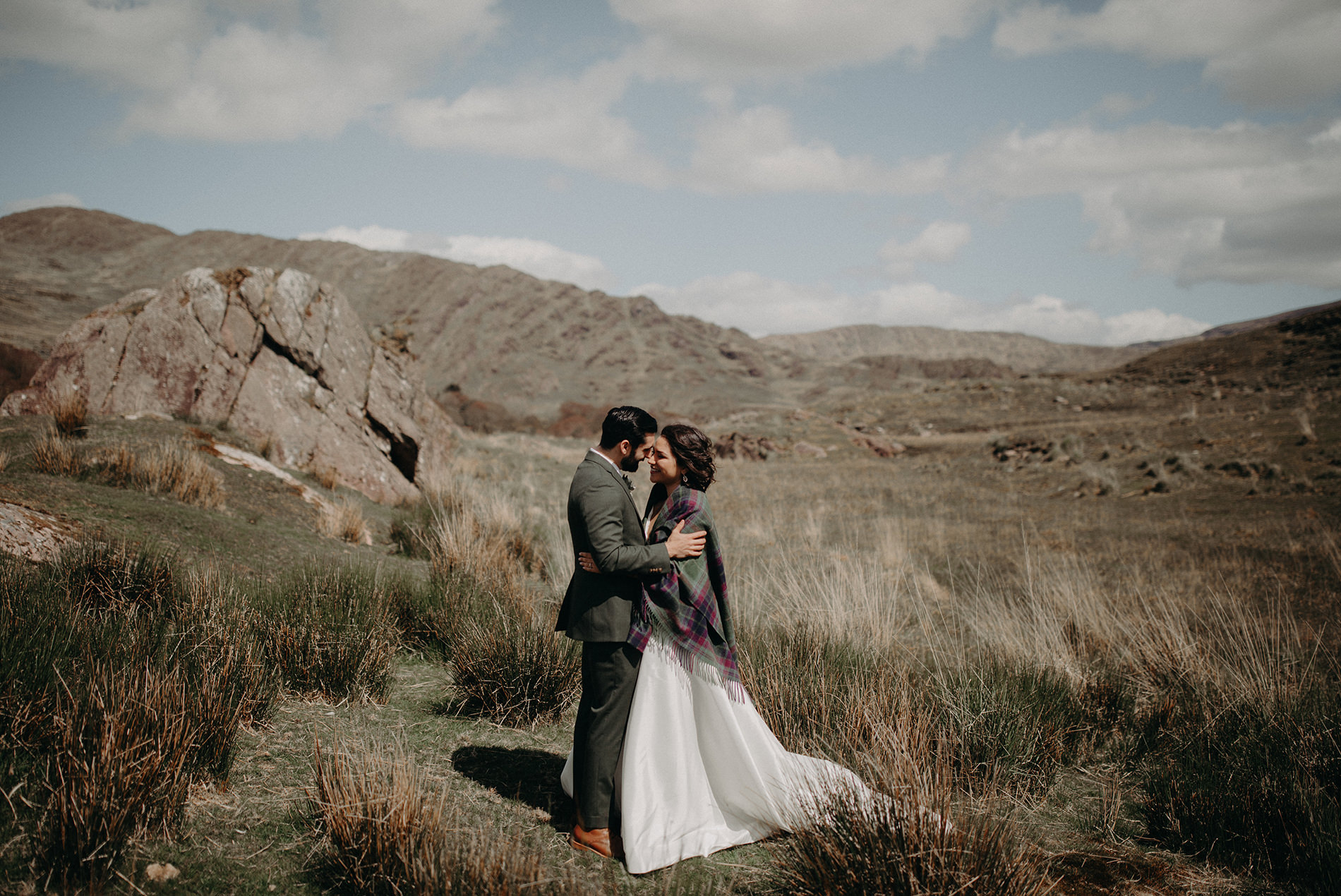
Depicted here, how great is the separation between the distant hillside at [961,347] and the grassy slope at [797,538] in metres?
152

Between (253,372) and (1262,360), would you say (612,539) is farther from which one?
(1262,360)

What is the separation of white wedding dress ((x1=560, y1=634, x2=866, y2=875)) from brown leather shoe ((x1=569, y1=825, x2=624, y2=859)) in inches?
3.3

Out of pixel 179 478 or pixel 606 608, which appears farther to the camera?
pixel 179 478

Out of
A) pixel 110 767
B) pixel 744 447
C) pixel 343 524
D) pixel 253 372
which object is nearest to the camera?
pixel 110 767

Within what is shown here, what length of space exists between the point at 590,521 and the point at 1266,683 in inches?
192

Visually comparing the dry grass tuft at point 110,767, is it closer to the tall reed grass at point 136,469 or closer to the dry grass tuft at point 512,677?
the dry grass tuft at point 512,677

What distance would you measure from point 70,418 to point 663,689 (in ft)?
30.0

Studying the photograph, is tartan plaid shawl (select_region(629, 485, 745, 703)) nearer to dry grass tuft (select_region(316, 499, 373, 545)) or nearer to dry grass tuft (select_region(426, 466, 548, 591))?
dry grass tuft (select_region(426, 466, 548, 591))

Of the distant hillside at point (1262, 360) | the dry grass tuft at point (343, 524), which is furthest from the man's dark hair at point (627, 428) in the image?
the distant hillside at point (1262, 360)

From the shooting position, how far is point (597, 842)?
304cm

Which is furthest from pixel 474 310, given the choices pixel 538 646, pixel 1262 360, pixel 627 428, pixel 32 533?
pixel 627 428

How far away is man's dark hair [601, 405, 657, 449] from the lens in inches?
122

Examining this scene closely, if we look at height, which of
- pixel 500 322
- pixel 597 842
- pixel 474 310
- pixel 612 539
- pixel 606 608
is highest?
pixel 474 310

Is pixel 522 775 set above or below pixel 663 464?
below
